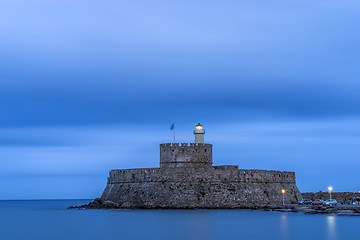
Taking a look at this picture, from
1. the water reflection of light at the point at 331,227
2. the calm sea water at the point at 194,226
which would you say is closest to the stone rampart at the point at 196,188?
the calm sea water at the point at 194,226

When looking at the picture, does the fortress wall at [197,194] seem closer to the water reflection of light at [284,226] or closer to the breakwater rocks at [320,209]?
the breakwater rocks at [320,209]

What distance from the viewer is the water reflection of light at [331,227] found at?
3338cm

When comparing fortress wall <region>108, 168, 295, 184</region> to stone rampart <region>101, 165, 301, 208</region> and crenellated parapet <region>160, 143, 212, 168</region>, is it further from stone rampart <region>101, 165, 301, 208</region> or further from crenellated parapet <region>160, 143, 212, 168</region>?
crenellated parapet <region>160, 143, 212, 168</region>

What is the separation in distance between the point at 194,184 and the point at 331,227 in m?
15.7

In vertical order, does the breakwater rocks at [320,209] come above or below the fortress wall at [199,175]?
below

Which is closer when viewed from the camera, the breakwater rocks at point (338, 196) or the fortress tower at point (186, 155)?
the fortress tower at point (186, 155)

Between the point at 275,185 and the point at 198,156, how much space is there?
327 inches

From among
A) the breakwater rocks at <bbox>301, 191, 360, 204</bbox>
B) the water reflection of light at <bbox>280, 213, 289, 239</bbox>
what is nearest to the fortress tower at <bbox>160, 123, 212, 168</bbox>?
the water reflection of light at <bbox>280, 213, 289, 239</bbox>

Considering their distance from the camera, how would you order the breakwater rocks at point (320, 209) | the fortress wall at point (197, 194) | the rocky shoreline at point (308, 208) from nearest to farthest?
the breakwater rocks at point (320, 209) → the rocky shoreline at point (308, 208) → the fortress wall at point (197, 194)

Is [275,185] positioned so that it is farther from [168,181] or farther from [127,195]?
[127,195]

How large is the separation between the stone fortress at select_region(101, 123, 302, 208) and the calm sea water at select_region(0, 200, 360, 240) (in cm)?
172

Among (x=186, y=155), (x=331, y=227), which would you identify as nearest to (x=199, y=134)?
(x=186, y=155)

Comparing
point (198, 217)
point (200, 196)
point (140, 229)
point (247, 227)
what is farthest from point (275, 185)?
Result: point (140, 229)

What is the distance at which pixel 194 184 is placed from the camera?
164ft
